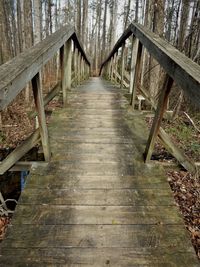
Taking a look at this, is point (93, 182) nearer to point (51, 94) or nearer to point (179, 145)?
point (51, 94)

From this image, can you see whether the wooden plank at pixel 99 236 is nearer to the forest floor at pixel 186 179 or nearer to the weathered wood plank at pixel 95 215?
the weathered wood plank at pixel 95 215

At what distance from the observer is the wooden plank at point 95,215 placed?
2094mm

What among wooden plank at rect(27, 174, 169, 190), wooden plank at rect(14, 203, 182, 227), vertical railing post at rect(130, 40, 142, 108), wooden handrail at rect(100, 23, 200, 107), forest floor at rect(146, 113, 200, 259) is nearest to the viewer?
wooden handrail at rect(100, 23, 200, 107)

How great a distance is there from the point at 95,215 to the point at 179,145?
12.3 feet

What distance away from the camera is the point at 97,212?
2.21 metres

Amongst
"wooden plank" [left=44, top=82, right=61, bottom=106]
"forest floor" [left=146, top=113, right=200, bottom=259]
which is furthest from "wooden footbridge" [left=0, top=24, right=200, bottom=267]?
"wooden plank" [left=44, top=82, right=61, bottom=106]

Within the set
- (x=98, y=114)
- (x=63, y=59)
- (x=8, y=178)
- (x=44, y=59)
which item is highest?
(x=44, y=59)

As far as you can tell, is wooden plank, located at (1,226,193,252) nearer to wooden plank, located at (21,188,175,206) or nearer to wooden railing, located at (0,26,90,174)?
wooden plank, located at (21,188,175,206)

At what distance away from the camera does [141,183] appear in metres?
2.55

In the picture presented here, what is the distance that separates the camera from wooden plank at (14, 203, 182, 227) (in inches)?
82.4

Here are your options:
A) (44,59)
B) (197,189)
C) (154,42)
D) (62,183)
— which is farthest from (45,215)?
(197,189)

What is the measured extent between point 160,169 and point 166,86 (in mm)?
860

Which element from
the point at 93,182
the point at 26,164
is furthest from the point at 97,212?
the point at 26,164

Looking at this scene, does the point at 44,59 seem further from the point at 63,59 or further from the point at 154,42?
the point at 63,59
